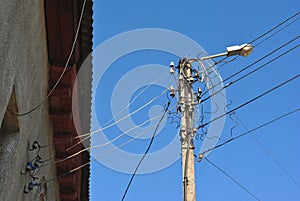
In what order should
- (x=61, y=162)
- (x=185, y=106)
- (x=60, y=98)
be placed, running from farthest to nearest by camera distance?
(x=61, y=162)
(x=185, y=106)
(x=60, y=98)

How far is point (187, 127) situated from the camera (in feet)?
23.4

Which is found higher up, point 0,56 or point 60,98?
point 60,98

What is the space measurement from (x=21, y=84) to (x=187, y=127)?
9.59 feet

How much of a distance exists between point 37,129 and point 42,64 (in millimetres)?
855

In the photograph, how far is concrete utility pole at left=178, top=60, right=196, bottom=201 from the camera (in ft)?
21.0

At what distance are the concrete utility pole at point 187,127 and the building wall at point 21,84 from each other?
1.99 meters

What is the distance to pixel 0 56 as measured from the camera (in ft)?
12.7

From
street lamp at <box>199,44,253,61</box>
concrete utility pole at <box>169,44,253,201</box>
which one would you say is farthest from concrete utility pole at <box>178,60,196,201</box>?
street lamp at <box>199,44,253,61</box>

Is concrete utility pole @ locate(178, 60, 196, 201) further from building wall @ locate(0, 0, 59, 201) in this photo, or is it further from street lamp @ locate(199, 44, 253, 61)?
building wall @ locate(0, 0, 59, 201)

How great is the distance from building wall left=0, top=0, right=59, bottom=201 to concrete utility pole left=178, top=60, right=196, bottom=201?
1.99 m

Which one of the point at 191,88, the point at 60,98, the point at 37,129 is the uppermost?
the point at 191,88

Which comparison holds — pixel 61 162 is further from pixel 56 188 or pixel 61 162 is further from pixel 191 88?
pixel 191 88

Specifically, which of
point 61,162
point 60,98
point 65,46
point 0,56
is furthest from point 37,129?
point 0,56

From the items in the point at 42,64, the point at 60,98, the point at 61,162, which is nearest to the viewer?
the point at 42,64
